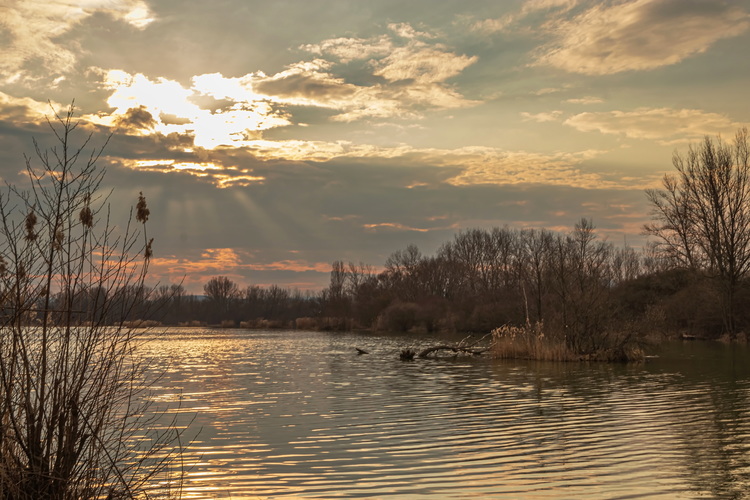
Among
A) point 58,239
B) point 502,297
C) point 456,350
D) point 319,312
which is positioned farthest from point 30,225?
point 319,312

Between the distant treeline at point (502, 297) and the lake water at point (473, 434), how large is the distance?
2.69 metres

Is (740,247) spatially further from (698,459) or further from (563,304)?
(698,459)

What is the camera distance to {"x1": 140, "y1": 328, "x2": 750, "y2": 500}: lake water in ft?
24.1

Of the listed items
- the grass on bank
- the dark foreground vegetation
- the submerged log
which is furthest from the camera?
the submerged log

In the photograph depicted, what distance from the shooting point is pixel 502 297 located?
62625mm

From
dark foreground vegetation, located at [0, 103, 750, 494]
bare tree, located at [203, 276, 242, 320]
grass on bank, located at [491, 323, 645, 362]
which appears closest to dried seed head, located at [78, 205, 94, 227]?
dark foreground vegetation, located at [0, 103, 750, 494]

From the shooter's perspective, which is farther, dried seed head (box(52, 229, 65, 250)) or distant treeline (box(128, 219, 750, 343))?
distant treeline (box(128, 219, 750, 343))

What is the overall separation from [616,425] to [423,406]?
4.54m

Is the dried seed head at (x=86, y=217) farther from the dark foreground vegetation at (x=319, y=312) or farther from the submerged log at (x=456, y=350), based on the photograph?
the submerged log at (x=456, y=350)

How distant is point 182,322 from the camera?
9838cm

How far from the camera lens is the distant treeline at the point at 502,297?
25672 millimetres

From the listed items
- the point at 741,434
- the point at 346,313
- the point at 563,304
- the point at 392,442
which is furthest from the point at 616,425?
the point at 346,313

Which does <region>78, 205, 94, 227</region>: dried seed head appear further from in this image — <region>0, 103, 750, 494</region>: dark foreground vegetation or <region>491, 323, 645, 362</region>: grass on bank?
<region>491, 323, 645, 362</region>: grass on bank

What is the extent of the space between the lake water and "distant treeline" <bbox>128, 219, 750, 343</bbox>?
269 centimetres
